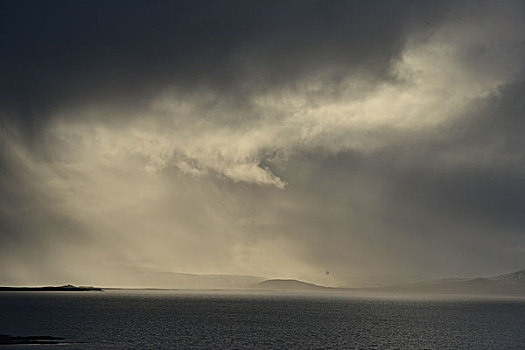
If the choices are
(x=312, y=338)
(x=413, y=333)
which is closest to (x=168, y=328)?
(x=312, y=338)

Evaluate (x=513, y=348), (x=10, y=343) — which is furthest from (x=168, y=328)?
(x=513, y=348)

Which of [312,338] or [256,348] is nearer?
[256,348]

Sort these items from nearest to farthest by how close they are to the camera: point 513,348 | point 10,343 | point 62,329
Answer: point 10,343
point 513,348
point 62,329

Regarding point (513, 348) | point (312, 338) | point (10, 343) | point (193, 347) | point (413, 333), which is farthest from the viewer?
point (413, 333)

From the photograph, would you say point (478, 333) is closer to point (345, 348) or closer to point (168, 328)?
point (345, 348)

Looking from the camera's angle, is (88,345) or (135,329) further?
(135,329)

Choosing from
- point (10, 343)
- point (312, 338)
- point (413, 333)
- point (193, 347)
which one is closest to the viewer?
point (10, 343)

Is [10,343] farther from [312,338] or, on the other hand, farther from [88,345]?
[312,338]

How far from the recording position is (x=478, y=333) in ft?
516

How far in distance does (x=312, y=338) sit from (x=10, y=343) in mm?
67749

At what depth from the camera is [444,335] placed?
14938 centimetres

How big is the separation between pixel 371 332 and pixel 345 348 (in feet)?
139

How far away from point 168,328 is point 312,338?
141 feet

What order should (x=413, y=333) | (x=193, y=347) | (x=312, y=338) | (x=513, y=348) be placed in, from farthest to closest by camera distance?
(x=413, y=333) → (x=312, y=338) → (x=513, y=348) → (x=193, y=347)
